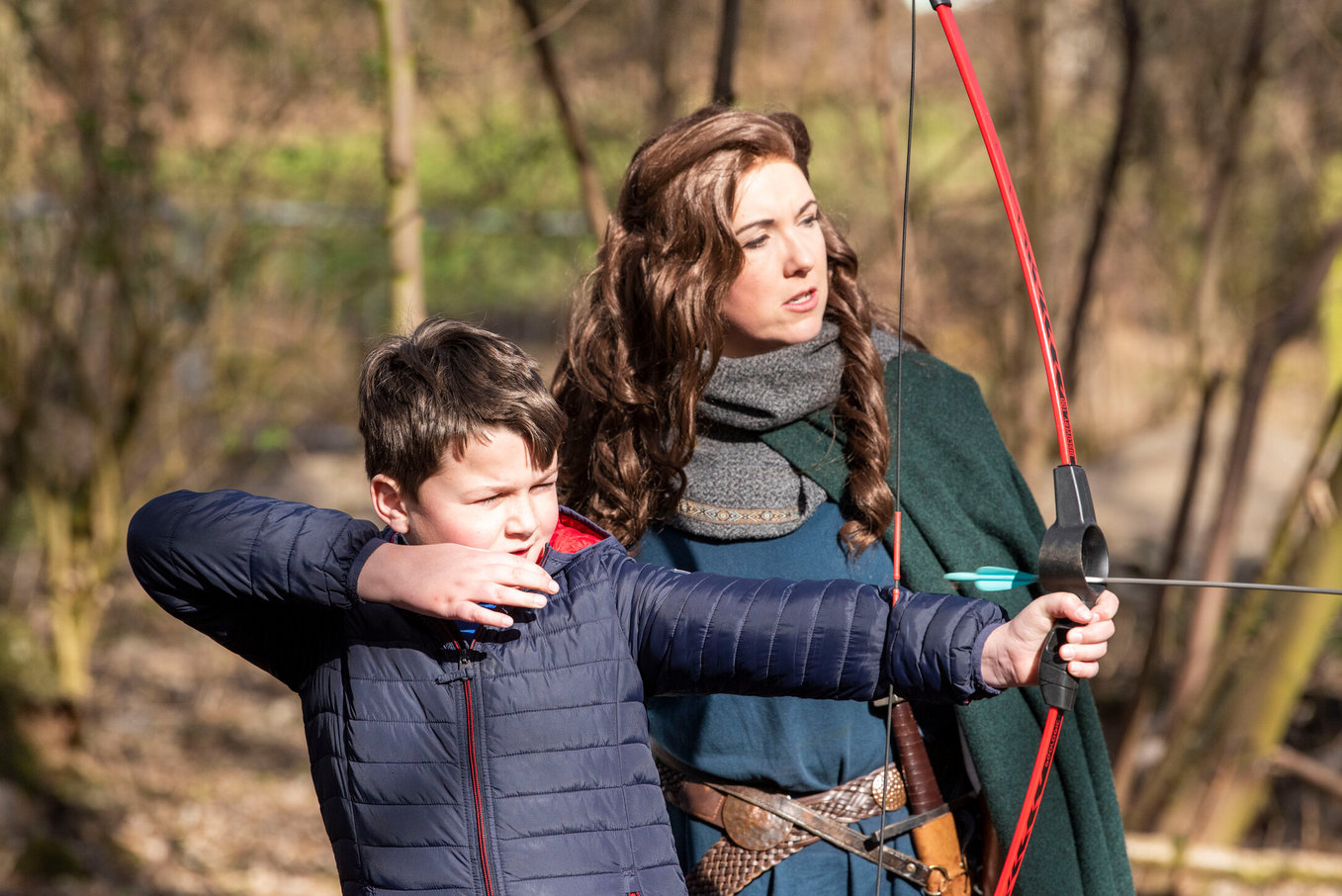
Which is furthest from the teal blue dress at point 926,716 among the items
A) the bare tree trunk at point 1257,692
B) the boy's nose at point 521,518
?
the bare tree trunk at point 1257,692

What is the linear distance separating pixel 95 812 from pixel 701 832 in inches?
149

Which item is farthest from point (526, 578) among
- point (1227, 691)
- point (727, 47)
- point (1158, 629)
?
point (1158, 629)

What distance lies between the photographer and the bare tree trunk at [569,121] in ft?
11.4

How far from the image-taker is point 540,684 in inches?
57.6

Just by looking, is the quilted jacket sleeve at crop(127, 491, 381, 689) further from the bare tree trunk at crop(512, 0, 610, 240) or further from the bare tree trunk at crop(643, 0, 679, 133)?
the bare tree trunk at crop(643, 0, 679, 133)

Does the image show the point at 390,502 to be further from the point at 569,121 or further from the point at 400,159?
the point at 569,121

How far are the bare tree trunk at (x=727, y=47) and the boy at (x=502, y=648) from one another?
1.88 meters

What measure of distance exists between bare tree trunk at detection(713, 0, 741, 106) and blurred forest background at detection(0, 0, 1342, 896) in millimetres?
480

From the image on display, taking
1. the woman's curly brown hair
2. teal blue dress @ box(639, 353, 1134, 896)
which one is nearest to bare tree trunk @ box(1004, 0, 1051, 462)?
the woman's curly brown hair

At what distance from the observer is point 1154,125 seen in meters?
6.14

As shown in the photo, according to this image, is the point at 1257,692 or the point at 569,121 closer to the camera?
the point at 569,121

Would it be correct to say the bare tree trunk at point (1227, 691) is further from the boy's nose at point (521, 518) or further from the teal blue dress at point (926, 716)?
the boy's nose at point (521, 518)

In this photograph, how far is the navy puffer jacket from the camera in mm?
1425

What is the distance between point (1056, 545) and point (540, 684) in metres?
0.57
